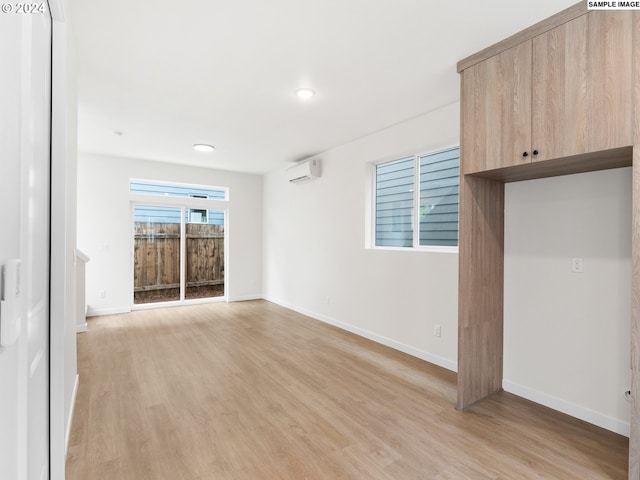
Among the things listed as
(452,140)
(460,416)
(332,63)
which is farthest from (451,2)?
(460,416)

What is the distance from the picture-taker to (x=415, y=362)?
11.1ft

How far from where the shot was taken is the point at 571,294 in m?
2.42

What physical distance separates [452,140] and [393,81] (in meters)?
0.91

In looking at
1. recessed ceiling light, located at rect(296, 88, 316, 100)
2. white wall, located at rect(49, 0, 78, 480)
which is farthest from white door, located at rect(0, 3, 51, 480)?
recessed ceiling light, located at rect(296, 88, 316, 100)

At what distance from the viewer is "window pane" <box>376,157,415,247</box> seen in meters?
3.85

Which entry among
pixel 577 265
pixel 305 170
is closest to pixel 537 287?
pixel 577 265

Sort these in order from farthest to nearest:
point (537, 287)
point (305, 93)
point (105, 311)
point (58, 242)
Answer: point (105, 311), point (305, 93), point (537, 287), point (58, 242)

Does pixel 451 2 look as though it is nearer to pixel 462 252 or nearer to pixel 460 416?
pixel 462 252

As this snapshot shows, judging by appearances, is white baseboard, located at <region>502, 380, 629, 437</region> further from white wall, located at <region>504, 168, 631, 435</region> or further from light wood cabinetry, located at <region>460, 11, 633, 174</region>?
light wood cabinetry, located at <region>460, 11, 633, 174</region>

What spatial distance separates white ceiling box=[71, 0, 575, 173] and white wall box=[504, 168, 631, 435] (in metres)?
1.24

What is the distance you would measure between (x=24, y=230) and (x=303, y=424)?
2014 mm

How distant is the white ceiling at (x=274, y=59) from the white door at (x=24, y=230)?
0.95 meters

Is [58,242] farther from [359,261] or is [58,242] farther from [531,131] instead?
[359,261]

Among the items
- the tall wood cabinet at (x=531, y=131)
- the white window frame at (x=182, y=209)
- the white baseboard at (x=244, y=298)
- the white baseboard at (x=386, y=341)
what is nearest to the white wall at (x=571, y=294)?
the tall wood cabinet at (x=531, y=131)
